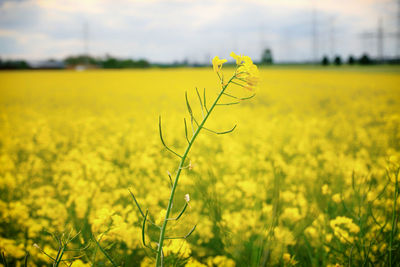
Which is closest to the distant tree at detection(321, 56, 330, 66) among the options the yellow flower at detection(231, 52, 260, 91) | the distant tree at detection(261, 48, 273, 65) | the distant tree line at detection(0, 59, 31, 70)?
the distant tree at detection(261, 48, 273, 65)

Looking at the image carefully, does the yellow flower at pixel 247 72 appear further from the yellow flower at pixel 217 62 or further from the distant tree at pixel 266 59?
the distant tree at pixel 266 59

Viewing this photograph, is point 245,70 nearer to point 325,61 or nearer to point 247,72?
point 247,72

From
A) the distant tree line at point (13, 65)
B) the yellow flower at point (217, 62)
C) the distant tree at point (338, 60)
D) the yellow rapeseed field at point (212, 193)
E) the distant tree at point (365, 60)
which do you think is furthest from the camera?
the distant tree at point (338, 60)

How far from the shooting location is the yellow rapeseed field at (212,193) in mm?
1510

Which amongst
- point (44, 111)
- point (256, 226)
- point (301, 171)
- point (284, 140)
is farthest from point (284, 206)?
point (44, 111)

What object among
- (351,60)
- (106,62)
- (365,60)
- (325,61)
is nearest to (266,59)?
(106,62)

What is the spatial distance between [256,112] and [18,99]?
26.3 ft

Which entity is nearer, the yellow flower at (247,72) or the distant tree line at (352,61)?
the yellow flower at (247,72)

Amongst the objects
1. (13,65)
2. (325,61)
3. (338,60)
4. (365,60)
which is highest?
(338,60)

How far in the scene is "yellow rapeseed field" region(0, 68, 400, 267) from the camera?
151cm

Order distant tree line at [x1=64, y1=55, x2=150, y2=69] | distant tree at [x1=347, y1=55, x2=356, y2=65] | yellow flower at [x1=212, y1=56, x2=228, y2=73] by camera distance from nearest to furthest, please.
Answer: yellow flower at [x1=212, y1=56, x2=228, y2=73]
distant tree line at [x1=64, y1=55, x2=150, y2=69]
distant tree at [x1=347, y1=55, x2=356, y2=65]

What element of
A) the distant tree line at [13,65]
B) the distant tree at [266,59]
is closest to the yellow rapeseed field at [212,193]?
the distant tree at [266,59]

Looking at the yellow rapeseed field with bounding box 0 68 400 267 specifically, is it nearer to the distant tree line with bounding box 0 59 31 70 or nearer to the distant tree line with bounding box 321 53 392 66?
the distant tree line with bounding box 0 59 31 70

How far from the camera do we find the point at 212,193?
1822 millimetres
